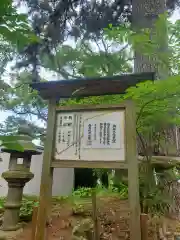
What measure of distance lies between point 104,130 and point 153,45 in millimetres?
1478

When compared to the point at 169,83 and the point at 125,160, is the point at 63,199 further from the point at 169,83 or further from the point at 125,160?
the point at 169,83

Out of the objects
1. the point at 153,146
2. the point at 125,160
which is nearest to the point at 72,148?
the point at 125,160

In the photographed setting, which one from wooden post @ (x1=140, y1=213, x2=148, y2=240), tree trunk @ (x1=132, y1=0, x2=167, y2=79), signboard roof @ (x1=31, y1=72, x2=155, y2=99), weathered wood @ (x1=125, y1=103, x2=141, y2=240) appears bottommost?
wooden post @ (x1=140, y1=213, x2=148, y2=240)

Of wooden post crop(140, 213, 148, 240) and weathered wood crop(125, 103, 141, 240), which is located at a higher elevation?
weathered wood crop(125, 103, 141, 240)

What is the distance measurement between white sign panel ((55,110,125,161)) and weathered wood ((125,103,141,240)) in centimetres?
6

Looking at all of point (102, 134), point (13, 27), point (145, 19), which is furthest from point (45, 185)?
point (145, 19)

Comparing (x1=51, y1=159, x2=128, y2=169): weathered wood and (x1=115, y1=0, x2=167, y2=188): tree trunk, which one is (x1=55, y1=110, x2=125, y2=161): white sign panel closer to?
(x1=51, y1=159, x2=128, y2=169): weathered wood

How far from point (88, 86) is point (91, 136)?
0.59m

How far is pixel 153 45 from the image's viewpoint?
2.91 metres

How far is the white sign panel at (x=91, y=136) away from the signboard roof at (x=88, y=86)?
292 mm

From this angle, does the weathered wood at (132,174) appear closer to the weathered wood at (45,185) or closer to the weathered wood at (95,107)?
the weathered wood at (95,107)

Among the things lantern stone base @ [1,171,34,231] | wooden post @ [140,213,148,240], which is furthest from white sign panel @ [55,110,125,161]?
lantern stone base @ [1,171,34,231]

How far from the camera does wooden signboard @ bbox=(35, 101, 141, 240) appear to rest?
2.11 meters

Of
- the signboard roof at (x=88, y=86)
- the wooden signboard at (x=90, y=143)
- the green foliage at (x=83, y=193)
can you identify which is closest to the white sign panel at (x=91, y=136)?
the wooden signboard at (x=90, y=143)
